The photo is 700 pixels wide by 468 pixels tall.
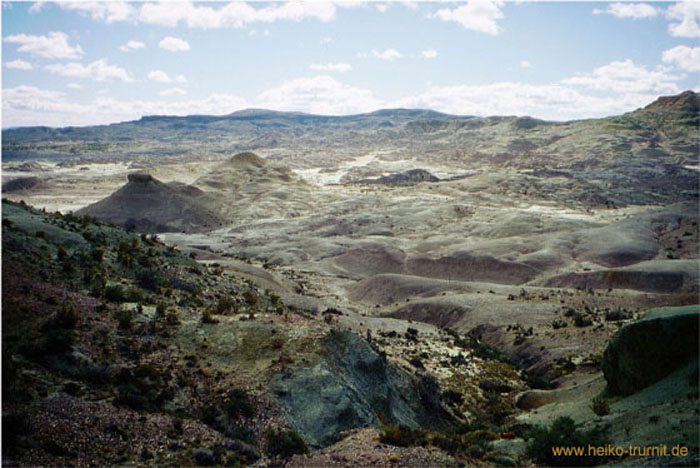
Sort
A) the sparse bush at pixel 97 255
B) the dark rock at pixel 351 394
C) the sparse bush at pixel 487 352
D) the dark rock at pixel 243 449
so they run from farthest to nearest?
the sparse bush at pixel 487 352 → the sparse bush at pixel 97 255 → the dark rock at pixel 351 394 → the dark rock at pixel 243 449

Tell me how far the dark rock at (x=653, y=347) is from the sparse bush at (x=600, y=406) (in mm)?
885

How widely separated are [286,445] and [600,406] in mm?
9570

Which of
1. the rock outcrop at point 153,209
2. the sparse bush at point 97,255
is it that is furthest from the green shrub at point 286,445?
the rock outcrop at point 153,209

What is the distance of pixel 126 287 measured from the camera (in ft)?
70.4

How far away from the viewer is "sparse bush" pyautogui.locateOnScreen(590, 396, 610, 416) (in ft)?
48.4

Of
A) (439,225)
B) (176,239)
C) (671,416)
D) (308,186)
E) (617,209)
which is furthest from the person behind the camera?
(308,186)

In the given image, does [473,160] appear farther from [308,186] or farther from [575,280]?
[575,280]

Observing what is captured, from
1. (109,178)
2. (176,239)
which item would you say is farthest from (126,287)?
(109,178)

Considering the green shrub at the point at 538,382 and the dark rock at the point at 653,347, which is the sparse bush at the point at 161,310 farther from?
the green shrub at the point at 538,382

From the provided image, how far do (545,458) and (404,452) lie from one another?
11.3ft

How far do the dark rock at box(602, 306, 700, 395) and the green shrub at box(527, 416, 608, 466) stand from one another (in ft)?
11.0

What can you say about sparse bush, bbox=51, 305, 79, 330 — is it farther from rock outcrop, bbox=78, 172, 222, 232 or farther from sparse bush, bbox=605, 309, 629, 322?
rock outcrop, bbox=78, 172, 222, 232

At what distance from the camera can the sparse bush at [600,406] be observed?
14763 mm

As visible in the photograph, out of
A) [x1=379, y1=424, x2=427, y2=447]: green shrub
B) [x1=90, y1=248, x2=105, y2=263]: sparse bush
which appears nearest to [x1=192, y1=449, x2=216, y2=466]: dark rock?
[x1=379, y1=424, x2=427, y2=447]: green shrub
